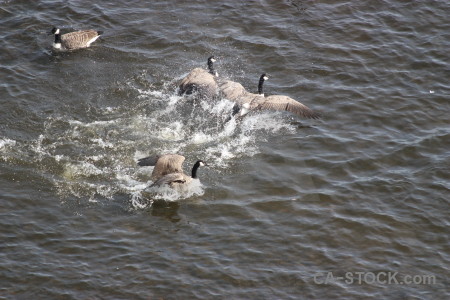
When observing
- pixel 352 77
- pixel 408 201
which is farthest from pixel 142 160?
pixel 352 77

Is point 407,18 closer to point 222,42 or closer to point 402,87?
point 402,87

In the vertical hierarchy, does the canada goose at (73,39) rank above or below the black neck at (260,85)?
above

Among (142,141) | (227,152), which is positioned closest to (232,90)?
(227,152)

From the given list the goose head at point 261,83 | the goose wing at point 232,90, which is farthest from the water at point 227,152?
the goose head at point 261,83

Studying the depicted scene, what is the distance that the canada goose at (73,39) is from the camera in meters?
15.4

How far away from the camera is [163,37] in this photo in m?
16.2

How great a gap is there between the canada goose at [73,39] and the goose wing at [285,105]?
15.9ft

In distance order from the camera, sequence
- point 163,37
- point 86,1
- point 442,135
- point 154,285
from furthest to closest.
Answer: point 86,1 → point 163,37 → point 442,135 → point 154,285

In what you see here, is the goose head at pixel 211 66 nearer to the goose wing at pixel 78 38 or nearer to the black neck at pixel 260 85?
the black neck at pixel 260 85

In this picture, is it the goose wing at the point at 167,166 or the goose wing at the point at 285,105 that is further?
the goose wing at the point at 285,105

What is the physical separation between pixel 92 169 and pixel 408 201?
5.79 metres

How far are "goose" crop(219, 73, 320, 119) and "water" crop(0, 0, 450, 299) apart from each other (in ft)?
1.26

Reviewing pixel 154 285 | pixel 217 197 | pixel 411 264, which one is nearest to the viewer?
pixel 154 285

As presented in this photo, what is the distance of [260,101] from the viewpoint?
13750 mm
